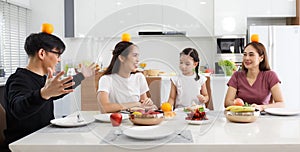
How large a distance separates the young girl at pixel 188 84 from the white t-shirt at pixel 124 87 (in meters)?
0.17

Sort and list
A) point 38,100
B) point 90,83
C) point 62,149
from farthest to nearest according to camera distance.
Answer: point 90,83 < point 38,100 < point 62,149

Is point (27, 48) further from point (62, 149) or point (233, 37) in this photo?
point (233, 37)

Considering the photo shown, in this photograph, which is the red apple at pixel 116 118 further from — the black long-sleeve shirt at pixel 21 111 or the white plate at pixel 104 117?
the black long-sleeve shirt at pixel 21 111

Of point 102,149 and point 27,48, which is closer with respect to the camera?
point 102,149

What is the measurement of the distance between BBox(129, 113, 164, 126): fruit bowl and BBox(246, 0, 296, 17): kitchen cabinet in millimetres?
3133

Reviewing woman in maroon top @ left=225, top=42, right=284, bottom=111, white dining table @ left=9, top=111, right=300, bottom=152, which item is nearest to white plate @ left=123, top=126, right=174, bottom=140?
white dining table @ left=9, top=111, right=300, bottom=152

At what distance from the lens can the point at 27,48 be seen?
1.61m

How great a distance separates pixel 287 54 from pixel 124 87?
2.69 m

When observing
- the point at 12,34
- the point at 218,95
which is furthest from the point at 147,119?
the point at 12,34

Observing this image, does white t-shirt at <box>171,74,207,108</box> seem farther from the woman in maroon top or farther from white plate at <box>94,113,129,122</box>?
the woman in maroon top

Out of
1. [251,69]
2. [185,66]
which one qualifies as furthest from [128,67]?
[251,69]

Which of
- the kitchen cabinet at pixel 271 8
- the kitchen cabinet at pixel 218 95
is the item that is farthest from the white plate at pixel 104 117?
the kitchen cabinet at pixel 271 8

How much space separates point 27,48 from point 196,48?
0.86m

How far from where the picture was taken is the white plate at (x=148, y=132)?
1.09 meters
